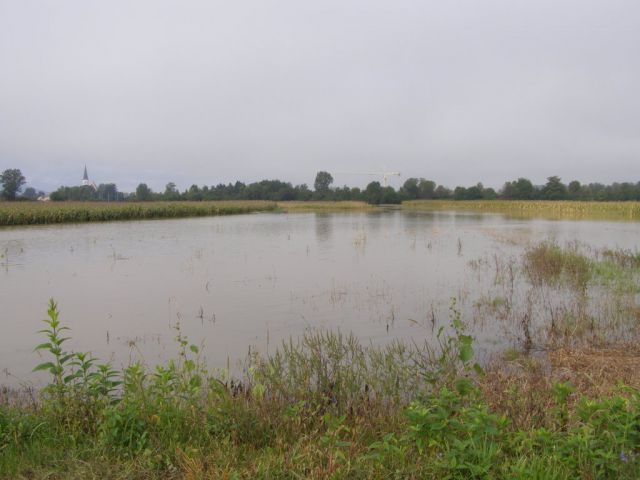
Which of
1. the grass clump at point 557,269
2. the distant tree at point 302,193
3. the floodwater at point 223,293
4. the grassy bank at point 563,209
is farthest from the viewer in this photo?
the distant tree at point 302,193

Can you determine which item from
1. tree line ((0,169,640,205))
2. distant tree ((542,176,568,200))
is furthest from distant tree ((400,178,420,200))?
distant tree ((542,176,568,200))

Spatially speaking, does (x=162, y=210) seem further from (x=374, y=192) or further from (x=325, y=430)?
(x=374, y=192)

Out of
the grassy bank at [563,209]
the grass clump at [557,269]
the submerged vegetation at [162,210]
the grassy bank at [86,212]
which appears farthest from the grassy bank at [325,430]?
the grassy bank at [563,209]

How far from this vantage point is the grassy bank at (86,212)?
32719mm

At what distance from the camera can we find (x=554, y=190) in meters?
105

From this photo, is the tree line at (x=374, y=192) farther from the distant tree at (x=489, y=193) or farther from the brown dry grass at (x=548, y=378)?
the brown dry grass at (x=548, y=378)

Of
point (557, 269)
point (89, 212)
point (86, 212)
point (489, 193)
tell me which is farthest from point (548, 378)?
point (489, 193)

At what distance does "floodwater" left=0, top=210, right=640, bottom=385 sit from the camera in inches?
289

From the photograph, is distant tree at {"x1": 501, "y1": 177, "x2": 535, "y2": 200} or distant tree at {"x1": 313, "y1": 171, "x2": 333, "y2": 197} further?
distant tree at {"x1": 313, "y1": 171, "x2": 333, "y2": 197}

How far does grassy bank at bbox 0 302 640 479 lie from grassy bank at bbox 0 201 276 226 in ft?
110

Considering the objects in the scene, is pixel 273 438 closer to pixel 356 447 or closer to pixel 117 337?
pixel 356 447

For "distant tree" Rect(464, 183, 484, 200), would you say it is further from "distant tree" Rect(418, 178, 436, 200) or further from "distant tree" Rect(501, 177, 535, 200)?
"distant tree" Rect(418, 178, 436, 200)

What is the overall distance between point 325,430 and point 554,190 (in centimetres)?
A: 11587

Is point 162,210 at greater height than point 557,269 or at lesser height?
greater
